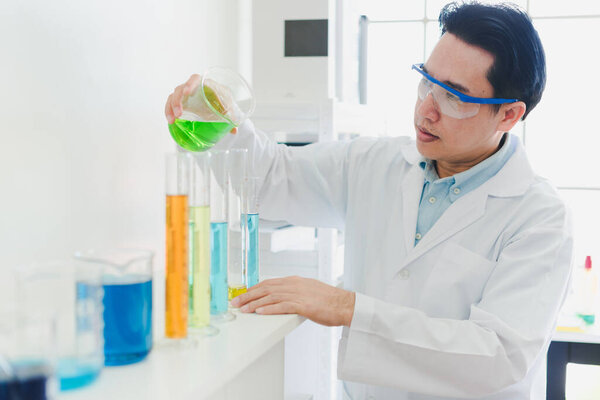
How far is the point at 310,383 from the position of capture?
206 cm

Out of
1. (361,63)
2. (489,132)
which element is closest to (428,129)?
(489,132)

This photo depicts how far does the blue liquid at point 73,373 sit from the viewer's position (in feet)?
2.37

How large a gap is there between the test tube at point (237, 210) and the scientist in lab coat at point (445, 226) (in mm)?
78


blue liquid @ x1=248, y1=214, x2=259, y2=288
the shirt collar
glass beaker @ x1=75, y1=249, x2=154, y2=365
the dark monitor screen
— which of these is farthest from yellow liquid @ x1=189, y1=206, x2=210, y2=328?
the dark monitor screen

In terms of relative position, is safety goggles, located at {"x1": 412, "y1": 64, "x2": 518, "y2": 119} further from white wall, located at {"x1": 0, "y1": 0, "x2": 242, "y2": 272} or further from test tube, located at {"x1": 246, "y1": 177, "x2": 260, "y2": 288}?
white wall, located at {"x1": 0, "y1": 0, "x2": 242, "y2": 272}

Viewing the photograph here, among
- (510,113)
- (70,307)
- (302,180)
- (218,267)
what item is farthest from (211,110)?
(510,113)

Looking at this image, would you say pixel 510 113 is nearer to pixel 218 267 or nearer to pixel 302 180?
pixel 302 180

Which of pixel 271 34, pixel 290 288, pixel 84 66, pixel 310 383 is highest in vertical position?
pixel 271 34

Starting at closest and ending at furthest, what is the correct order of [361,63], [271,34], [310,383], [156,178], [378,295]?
[378,295] → [156,178] → [310,383] → [271,34] → [361,63]

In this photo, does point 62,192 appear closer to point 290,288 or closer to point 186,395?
point 290,288

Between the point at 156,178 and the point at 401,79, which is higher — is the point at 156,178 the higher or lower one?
the lower one

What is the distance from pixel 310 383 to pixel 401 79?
1.94 meters

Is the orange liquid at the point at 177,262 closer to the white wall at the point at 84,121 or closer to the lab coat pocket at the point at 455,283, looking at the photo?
the white wall at the point at 84,121

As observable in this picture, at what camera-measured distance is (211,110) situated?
129cm
